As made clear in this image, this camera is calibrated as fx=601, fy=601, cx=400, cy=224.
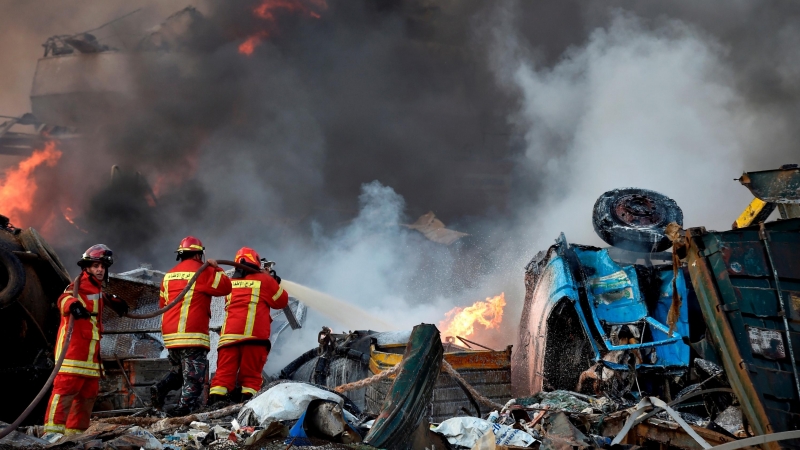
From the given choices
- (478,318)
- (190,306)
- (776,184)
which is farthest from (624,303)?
(478,318)

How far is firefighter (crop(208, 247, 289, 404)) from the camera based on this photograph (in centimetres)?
479

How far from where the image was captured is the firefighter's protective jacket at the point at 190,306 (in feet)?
15.4

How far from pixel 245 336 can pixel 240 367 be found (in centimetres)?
25

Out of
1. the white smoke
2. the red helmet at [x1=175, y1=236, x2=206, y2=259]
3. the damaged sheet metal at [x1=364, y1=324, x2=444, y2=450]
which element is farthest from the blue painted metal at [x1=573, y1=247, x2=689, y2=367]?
the white smoke

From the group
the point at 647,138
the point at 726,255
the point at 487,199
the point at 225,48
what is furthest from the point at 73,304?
the point at 225,48

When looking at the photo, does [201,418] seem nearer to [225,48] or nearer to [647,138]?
[647,138]

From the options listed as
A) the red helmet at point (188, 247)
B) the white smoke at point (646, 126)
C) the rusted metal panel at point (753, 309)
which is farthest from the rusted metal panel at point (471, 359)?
the white smoke at point (646, 126)

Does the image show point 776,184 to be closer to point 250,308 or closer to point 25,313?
point 250,308

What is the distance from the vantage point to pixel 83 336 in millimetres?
4277

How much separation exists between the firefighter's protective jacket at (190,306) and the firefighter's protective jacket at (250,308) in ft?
0.54

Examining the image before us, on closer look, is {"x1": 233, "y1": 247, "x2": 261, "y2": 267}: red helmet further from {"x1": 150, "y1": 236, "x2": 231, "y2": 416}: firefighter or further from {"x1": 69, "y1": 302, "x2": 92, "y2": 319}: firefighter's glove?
{"x1": 69, "y1": 302, "x2": 92, "y2": 319}: firefighter's glove

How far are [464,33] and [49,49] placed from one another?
41.0 ft

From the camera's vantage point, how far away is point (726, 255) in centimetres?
311

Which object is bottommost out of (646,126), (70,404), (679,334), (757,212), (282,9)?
(70,404)
